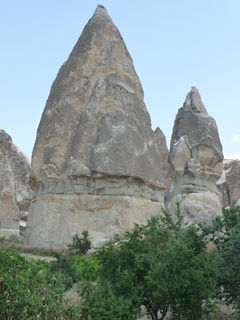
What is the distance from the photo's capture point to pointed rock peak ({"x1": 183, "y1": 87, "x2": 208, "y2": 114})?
16.6 meters

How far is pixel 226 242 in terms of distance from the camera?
6.75m

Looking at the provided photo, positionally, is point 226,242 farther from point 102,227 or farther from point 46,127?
point 46,127

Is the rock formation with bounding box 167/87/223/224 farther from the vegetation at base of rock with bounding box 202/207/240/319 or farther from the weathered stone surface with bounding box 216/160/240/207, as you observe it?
the weathered stone surface with bounding box 216/160/240/207

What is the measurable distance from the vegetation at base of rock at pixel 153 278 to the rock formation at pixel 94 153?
4894 millimetres

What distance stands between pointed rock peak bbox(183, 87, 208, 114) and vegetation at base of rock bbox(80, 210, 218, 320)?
421 inches

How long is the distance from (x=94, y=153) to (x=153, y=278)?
21.5ft

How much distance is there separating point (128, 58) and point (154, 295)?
9443 millimetres

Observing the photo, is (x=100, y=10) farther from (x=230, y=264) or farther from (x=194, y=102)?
(x=230, y=264)

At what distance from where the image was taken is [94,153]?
12000 mm

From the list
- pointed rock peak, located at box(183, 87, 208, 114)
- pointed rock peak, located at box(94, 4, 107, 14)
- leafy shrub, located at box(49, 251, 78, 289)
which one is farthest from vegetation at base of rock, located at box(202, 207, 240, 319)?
pointed rock peak, located at box(183, 87, 208, 114)

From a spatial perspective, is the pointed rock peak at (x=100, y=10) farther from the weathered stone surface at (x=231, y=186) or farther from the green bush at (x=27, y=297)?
the weathered stone surface at (x=231, y=186)

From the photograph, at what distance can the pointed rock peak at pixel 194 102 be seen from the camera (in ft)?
54.6

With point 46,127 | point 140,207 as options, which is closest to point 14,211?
point 46,127

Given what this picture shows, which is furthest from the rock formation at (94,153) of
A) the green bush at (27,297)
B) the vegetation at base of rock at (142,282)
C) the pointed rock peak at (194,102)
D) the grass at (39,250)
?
the green bush at (27,297)
